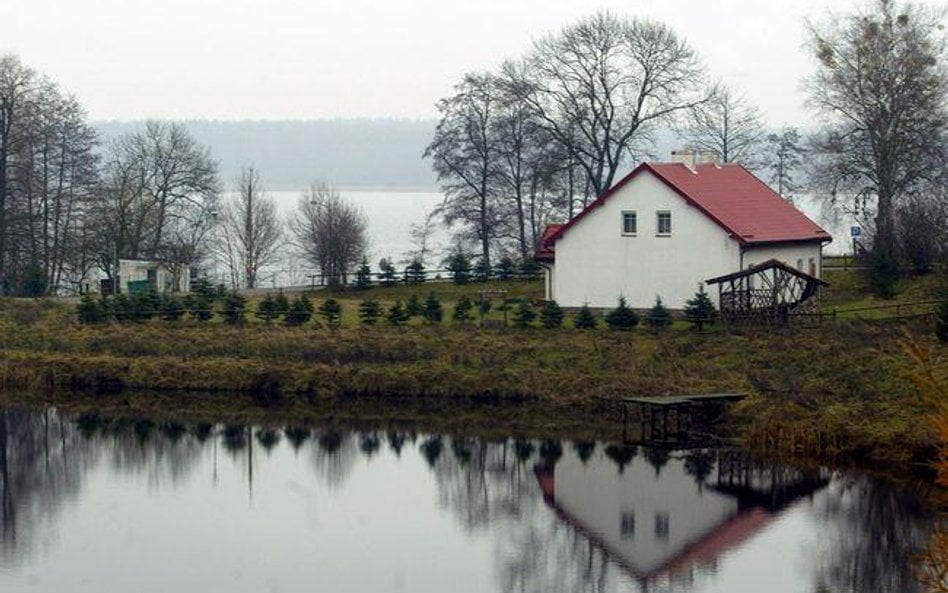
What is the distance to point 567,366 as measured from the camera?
1471 inches

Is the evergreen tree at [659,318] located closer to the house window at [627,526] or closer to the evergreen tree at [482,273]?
the evergreen tree at [482,273]

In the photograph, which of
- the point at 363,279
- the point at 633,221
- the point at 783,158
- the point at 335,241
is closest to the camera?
the point at 633,221

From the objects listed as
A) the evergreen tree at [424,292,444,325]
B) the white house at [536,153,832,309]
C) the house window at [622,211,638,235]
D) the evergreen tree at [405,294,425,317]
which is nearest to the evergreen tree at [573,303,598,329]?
the white house at [536,153,832,309]

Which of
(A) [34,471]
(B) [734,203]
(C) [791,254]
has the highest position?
(B) [734,203]

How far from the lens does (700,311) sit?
38500mm

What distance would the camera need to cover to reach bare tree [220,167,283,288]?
2621 inches

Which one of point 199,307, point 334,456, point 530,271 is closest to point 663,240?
point 530,271

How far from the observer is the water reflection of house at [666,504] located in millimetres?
24031

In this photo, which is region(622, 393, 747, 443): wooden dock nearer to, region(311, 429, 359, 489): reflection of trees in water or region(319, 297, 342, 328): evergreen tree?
region(311, 429, 359, 489): reflection of trees in water

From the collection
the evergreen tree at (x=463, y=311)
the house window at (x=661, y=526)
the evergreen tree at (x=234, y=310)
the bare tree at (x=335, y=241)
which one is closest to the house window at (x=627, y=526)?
the house window at (x=661, y=526)

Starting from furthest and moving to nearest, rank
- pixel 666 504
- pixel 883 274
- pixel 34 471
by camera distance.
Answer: pixel 883 274
pixel 34 471
pixel 666 504

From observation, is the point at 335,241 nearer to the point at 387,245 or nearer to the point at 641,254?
the point at 641,254

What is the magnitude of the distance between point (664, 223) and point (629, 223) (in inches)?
39.1

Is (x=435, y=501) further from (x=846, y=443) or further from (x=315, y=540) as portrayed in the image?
(x=846, y=443)
